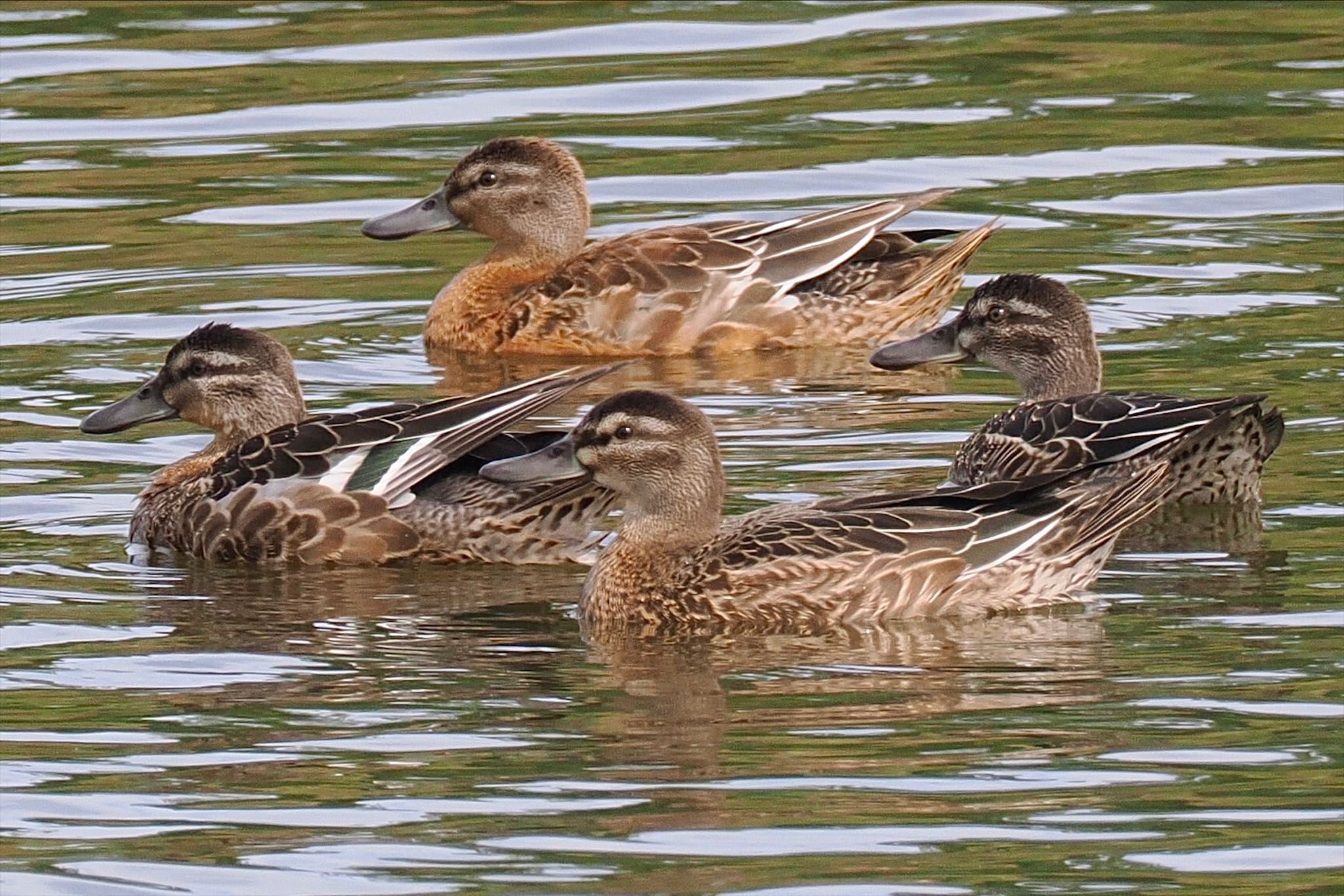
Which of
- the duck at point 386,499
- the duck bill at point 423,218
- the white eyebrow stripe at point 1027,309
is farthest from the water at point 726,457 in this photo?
the white eyebrow stripe at point 1027,309

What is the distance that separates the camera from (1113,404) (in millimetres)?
10688

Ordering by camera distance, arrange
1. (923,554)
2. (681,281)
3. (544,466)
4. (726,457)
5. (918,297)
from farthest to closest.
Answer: (918,297) → (681,281) → (726,457) → (544,466) → (923,554)

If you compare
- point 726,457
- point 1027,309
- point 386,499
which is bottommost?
point 726,457

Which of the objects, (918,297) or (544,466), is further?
(918,297)

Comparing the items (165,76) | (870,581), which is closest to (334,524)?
(870,581)

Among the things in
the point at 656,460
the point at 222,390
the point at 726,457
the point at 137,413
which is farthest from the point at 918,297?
the point at 656,460

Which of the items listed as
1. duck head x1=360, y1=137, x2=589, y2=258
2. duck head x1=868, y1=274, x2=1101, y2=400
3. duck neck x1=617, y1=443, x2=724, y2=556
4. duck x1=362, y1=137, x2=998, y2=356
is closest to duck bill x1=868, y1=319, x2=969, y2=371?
duck head x1=868, y1=274, x2=1101, y2=400

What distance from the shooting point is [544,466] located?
33.2 feet

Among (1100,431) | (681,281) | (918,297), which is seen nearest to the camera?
(1100,431)

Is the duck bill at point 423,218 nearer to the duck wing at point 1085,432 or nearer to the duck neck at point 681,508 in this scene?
the duck wing at point 1085,432

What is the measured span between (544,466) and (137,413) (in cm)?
212

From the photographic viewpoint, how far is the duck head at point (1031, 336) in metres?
11.8

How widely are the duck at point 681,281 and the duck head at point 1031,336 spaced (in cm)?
221

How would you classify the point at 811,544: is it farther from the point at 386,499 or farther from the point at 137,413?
the point at 137,413
